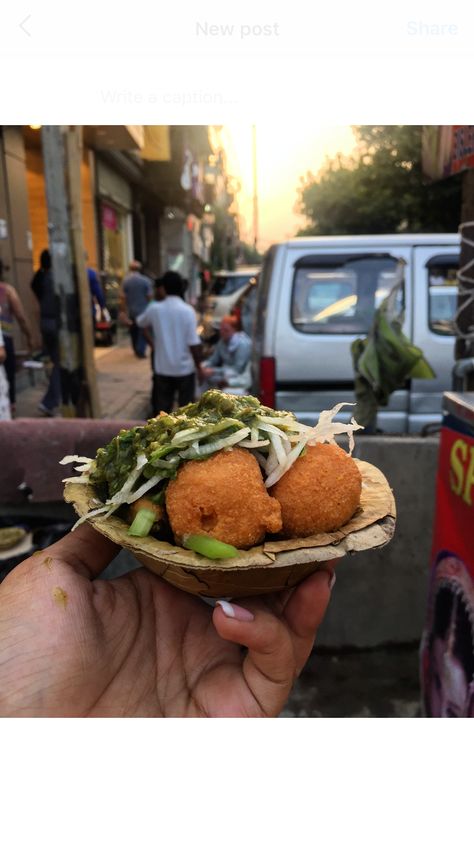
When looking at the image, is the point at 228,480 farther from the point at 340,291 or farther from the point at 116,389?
the point at 116,389

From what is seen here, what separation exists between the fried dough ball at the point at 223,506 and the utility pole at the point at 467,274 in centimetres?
229

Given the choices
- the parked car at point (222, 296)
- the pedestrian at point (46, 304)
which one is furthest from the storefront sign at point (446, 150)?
the parked car at point (222, 296)

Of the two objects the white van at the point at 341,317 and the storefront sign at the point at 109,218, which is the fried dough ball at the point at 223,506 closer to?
the white van at the point at 341,317

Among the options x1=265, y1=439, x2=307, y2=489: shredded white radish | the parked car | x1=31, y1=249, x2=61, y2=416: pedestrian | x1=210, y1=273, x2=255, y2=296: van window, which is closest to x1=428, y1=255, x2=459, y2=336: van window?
x1=265, y1=439, x2=307, y2=489: shredded white radish

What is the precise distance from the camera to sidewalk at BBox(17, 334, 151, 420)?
8789mm

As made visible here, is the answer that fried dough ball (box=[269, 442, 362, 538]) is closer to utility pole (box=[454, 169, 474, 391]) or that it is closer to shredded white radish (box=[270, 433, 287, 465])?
shredded white radish (box=[270, 433, 287, 465])

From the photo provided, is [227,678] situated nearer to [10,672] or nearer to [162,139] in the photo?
[10,672]

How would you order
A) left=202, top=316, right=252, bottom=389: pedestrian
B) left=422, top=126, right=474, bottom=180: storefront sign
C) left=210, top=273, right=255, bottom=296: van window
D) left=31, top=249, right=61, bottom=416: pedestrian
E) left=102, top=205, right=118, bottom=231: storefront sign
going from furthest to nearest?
left=102, top=205, right=118, bottom=231: storefront sign
left=210, top=273, right=255, bottom=296: van window
left=31, top=249, right=61, bottom=416: pedestrian
left=202, top=316, right=252, bottom=389: pedestrian
left=422, top=126, right=474, bottom=180: storefront sign

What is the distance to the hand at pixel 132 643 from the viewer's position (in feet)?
5.42

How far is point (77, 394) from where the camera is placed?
5.50 meters

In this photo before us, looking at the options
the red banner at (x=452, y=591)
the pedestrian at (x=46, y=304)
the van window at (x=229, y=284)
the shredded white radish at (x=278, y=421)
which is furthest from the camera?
the van window at (x=229, y=284)

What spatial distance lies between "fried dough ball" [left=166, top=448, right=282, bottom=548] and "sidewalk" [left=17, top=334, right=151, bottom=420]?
680cm

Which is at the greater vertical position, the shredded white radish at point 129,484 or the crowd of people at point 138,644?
the shredded white radish at point 129,484

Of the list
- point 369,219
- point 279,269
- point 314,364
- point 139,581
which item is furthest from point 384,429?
point 369,219
